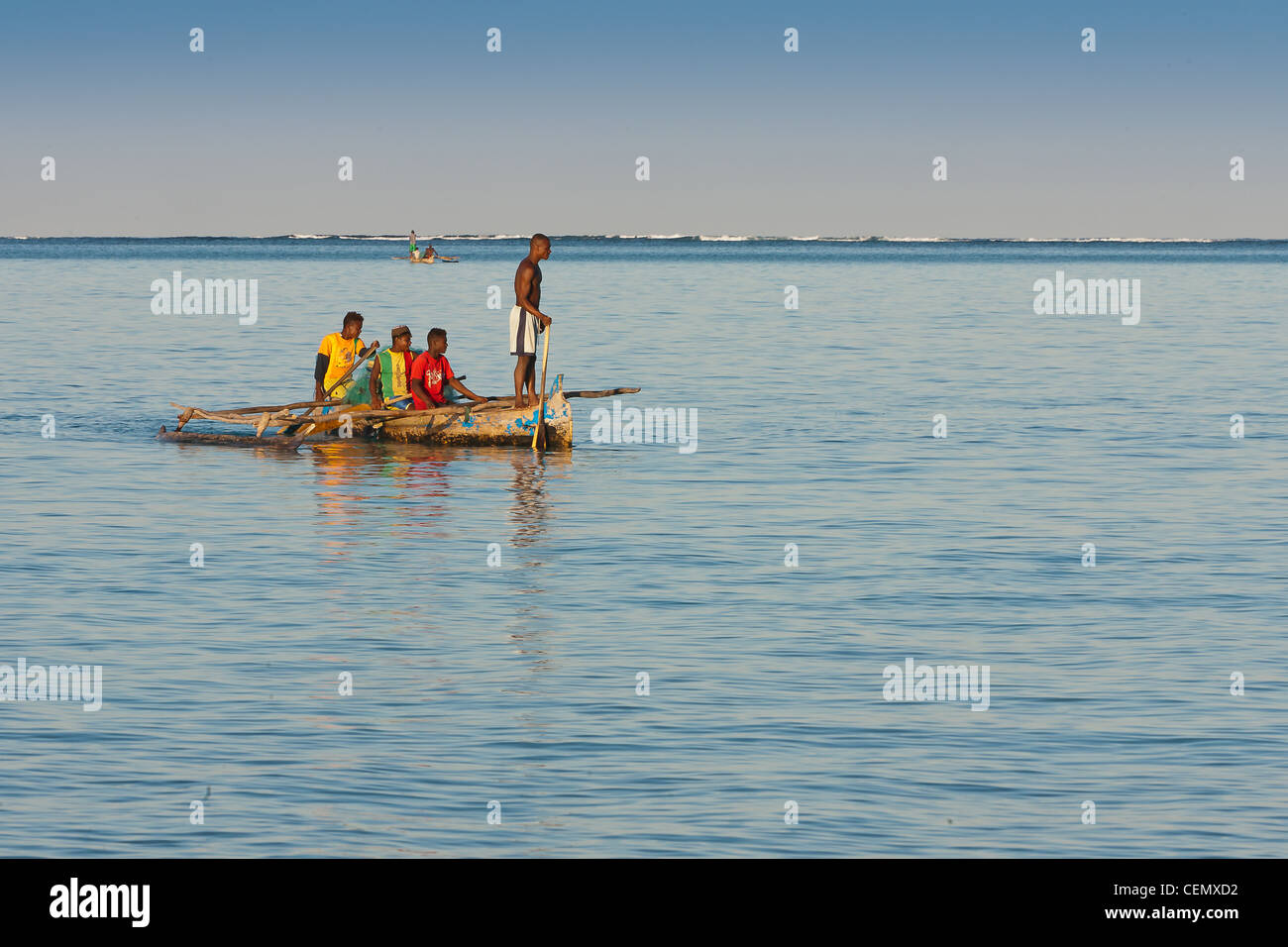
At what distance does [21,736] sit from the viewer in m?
10.8

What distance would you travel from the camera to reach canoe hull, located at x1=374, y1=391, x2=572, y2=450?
24.5 metres

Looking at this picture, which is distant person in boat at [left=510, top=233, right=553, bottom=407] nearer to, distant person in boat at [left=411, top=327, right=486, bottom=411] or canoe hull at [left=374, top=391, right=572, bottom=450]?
canoe hull at [left=374, top=391, right=572, bottom=450]

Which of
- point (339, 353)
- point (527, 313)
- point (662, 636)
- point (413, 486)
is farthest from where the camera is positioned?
point (339, 353)

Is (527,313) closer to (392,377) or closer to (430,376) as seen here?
(430,376)

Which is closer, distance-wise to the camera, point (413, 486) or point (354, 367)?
point (413, 486)

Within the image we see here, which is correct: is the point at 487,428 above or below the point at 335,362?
below

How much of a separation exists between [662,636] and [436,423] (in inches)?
451

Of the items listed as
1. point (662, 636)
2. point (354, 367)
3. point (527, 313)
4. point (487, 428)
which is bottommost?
point (662, 636)

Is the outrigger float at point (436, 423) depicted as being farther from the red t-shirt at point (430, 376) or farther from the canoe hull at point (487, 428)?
the red t-shirt at point (430, 376)

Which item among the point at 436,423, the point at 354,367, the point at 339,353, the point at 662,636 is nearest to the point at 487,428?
Result: the point at 436,423

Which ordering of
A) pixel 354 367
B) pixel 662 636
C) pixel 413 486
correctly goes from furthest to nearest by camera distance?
pixel 354 367 < pixel 413 486 < pixel 662 636

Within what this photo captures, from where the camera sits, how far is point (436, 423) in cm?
2442

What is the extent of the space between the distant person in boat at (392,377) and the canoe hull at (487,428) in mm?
311
